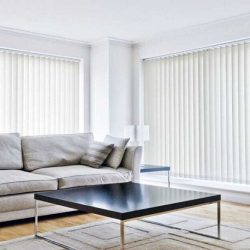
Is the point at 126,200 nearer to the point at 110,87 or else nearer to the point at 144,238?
the point at 144,238

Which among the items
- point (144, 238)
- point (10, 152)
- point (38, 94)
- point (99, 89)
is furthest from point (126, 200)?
point (99, 89)

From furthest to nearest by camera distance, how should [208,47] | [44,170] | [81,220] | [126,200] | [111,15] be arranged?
[208,47], [111,15], [44,170], [81,220], [126,200]

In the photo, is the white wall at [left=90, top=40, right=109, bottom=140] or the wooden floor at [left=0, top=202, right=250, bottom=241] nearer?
the wooden floor at [left=0, top=202, right=250, bottom=241]

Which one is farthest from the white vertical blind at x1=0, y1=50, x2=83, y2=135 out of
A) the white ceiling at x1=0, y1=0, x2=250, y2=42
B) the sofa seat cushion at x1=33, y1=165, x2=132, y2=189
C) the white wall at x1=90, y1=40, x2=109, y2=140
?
the sofa seat cushion at x1=33, y1=165, x2=132, y2=189

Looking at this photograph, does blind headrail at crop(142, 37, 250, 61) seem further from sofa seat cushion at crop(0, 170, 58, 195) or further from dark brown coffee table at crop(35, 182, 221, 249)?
sofa seat cushion at crop(0, 170, 58, 195)

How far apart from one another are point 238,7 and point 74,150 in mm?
2645

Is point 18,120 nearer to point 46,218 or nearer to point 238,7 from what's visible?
point 46,218

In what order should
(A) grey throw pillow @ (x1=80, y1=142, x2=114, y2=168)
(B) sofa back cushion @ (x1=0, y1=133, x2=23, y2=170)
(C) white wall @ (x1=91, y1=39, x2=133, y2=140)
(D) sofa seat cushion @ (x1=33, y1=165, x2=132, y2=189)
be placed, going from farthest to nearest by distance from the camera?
1. (C) white wall @ (x1=91, y1=39, x2=133, y2=140)
2. (A) grey throw pillow @ (x1=80, y1=142, x2=114, y2=168)
3. (B) sofa back cushion @ (x1=0, y1=133, x2=23, y2=170)
4. (D) sofa seat cushion @ (x1=33, y1=165, x2=132, y2=189)

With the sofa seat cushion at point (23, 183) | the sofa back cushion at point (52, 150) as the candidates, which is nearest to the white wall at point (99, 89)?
the sofa back cushion at point (52, 150)

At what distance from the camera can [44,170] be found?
459cm

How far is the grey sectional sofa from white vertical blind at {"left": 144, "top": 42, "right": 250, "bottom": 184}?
1030mm

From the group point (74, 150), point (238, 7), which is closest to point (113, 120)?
point (74, 150)

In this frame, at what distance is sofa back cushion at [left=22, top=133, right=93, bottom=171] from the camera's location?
4.84 m

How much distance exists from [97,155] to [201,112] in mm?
1574
